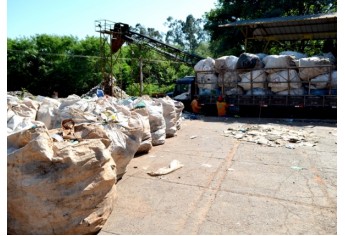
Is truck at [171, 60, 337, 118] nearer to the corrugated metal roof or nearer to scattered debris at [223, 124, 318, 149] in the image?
scattered debris at [223, 124, 318, 149]

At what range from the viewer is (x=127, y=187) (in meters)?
3.79

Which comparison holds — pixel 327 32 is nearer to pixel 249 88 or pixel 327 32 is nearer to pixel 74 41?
pixel 249 88

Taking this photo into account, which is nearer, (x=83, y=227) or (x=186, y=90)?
(x=83, y=227)

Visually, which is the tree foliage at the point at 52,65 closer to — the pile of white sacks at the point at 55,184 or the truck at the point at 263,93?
the truck at the point at 263,93

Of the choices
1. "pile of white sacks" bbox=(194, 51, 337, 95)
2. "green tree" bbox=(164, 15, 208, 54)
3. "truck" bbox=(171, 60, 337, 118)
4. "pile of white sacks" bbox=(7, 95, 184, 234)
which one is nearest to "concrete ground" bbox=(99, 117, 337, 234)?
"pile of white sacks" bbox=(7, 95, 184, 234)

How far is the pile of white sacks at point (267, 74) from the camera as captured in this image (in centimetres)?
956

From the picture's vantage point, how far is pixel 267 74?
1040 centimetres

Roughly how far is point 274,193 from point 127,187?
1.92 meters

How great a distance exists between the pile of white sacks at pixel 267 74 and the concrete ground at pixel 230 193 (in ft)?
15.3

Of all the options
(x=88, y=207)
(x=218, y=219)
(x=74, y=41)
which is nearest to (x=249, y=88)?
(x=218, y=219)

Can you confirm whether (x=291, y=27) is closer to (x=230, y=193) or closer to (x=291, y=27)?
(x=291, y=27)

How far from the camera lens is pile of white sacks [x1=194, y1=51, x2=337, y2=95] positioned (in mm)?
9562

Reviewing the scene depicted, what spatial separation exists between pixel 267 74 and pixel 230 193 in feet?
25.6

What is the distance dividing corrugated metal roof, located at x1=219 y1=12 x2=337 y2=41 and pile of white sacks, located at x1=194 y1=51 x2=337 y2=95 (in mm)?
2956
